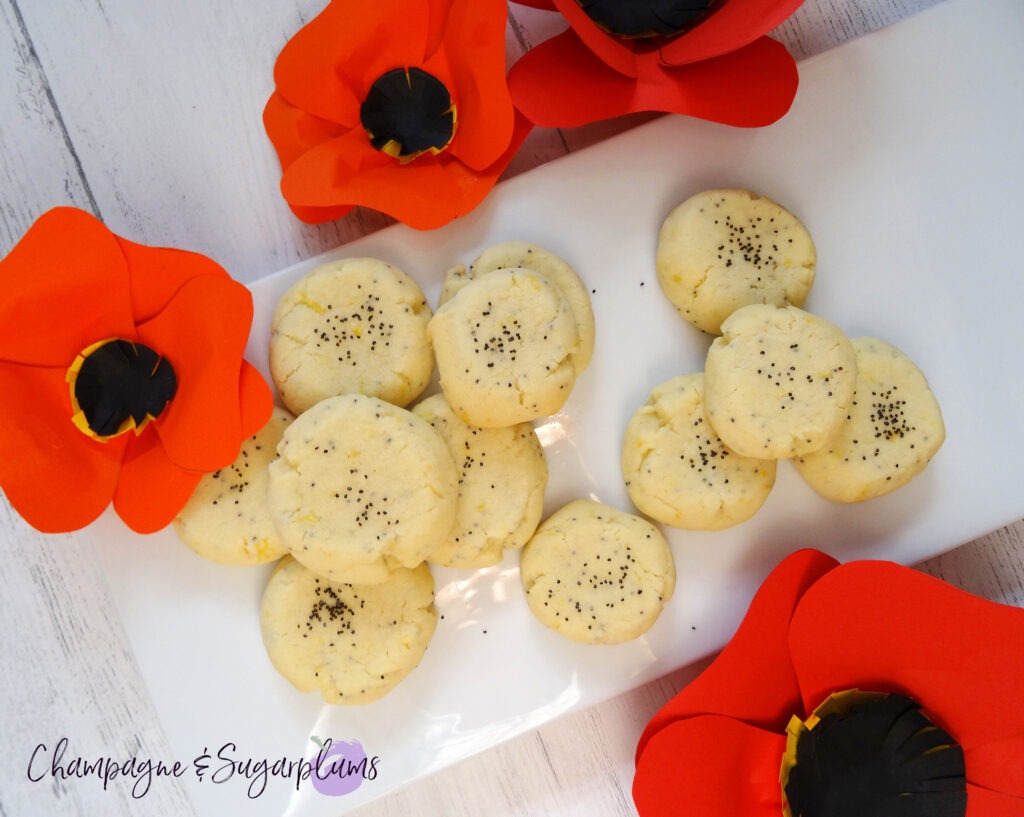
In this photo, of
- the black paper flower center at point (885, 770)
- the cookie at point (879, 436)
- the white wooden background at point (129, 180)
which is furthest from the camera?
the white wooden background at point (129, 180)

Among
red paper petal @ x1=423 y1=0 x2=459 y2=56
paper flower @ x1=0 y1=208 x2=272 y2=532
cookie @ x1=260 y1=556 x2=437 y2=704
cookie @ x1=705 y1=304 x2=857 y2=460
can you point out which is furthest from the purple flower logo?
red paper petal @ x1=423 y1=0 x2=459 y2=56

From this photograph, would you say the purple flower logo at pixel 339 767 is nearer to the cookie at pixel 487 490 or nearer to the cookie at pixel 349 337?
the cookie at pixel 487 490

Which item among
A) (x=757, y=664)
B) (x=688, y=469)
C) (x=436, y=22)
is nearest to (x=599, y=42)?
(x=436, y=22)

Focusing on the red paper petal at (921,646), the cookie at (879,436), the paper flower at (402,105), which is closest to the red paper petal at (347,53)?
the paper flower at (402,105)

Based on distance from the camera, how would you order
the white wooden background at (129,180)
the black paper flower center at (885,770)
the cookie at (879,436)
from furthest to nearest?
the white wooden background at (129,180) → the cookie at (879,436) → the black paper flower center at (885,770)

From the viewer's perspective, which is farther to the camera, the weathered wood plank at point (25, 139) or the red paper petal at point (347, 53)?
the weathered wood plank at point (25, 139)

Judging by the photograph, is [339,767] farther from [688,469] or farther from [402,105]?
[402,105]
